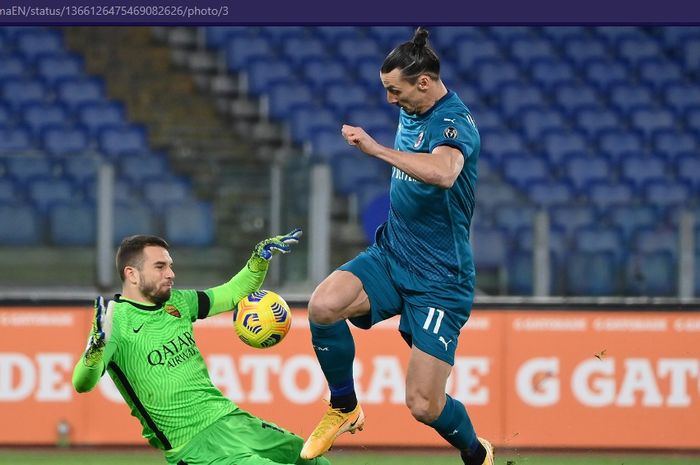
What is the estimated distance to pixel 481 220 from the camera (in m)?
10.7

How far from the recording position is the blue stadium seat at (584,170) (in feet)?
48.9

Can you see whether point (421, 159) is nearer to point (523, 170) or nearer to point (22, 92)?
point (523, 170)

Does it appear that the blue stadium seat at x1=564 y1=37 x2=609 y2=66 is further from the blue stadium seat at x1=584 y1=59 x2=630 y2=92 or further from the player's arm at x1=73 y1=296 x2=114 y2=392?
the player's arm at x1=73 y1=296 x2=114 y2=392

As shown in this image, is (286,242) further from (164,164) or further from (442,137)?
(164,164)

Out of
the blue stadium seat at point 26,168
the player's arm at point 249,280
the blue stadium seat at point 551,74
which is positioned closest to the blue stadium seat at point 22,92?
the blue stadium seat at point 26,168

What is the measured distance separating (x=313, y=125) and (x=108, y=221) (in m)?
4.98

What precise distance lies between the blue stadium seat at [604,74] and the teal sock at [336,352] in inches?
415

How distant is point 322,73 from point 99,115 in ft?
9.13

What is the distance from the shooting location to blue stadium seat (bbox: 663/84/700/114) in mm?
16766

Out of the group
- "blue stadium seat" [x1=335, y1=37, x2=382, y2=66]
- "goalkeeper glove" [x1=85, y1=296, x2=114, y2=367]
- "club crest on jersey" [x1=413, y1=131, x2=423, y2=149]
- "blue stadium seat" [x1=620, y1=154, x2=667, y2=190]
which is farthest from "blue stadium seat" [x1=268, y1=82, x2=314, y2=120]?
"goalkeeper glove" [x1=85, y1=296, x2=114, y2=367]

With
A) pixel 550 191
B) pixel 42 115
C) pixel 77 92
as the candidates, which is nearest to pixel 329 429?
pixel 550 191

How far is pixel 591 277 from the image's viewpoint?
35.3 feet

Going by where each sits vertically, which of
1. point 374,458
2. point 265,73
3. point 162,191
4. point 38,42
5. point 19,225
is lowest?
point 374,458
